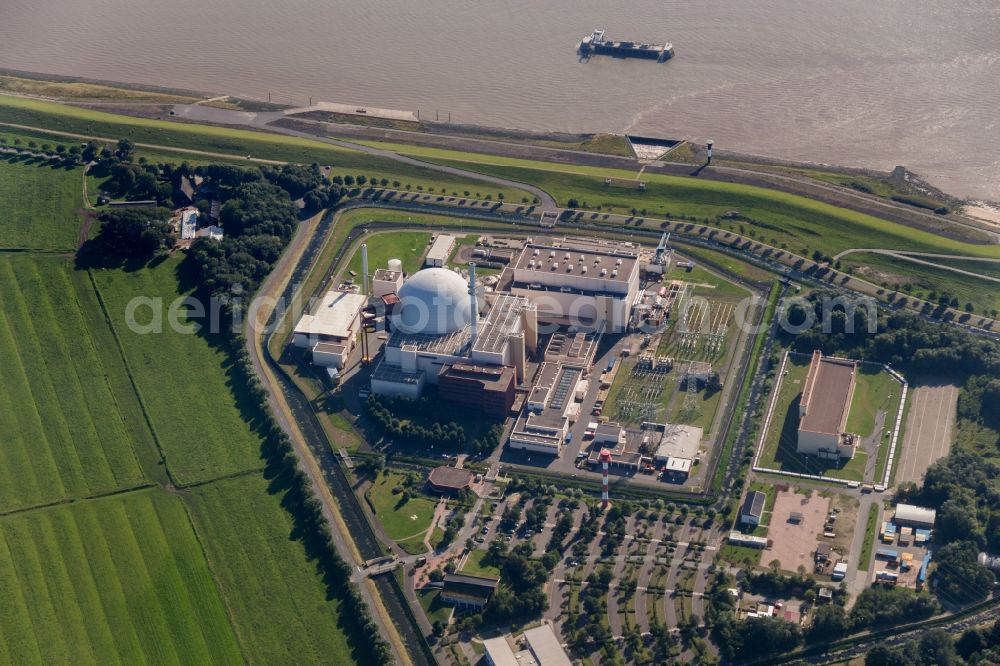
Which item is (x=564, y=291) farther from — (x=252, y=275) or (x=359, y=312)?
(x=252, y=275)

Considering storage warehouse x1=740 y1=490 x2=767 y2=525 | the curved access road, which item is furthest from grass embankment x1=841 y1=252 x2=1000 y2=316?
storage warehouse x1=740 y1=490 x2=767 y2=525

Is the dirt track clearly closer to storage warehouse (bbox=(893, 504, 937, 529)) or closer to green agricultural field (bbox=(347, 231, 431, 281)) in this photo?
storage warehouse (bbox=(893, 504, 937, 529))

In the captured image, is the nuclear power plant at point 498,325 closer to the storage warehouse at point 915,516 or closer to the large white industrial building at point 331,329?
the large white industrial building at point 331,329

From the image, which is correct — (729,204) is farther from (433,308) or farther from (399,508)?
(399,508)

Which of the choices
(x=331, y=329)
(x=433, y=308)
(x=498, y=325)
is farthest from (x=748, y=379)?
(x=331, y=329)

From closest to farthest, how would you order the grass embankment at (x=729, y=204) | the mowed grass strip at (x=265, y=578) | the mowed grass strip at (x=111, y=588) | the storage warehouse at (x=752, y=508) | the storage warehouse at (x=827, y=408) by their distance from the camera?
the mowed grass strip at (x=265, y=578), the mowed grass strip at (x=111, y=588), the storage warehouse at (x=752, y=508), the storage warehouse at (x=827, y=408), the grass embankment at (x=729, y=204)

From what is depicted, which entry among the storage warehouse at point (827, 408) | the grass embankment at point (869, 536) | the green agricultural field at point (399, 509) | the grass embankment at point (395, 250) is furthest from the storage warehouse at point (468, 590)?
the grass embankment at point (395, 250)
